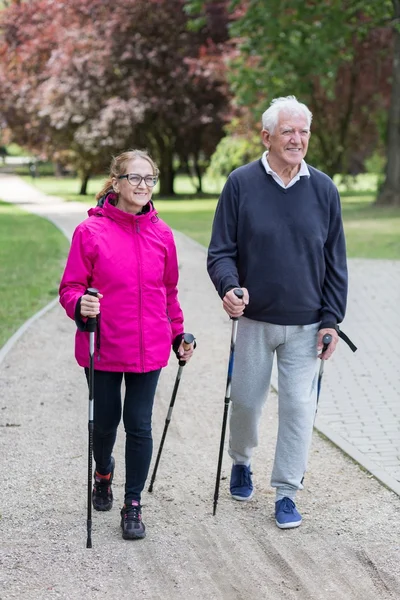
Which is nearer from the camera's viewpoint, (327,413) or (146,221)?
(146,221)

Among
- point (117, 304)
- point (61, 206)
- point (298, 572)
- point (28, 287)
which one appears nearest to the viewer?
point (298, 572)

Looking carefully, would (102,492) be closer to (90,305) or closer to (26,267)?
(90,305)

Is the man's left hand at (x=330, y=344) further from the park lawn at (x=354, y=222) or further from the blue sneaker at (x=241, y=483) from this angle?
the park lawn at (x=354, y=222)

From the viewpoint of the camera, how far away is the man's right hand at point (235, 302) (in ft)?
15.8

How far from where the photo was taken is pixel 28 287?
13875 millimetres

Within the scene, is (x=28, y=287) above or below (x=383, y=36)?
below

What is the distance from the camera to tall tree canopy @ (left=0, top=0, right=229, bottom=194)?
1342 inches

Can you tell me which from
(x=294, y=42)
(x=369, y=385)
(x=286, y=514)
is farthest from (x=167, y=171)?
(x=286, y=514)

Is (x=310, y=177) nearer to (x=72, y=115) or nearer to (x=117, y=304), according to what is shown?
(x=117, y=304)

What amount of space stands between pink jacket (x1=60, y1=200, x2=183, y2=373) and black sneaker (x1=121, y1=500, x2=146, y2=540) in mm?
682

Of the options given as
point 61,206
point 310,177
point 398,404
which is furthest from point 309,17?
point 310,177

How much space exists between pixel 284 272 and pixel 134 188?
829 mm

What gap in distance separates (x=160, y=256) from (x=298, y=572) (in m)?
1.57

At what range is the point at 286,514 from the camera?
5.05 m
